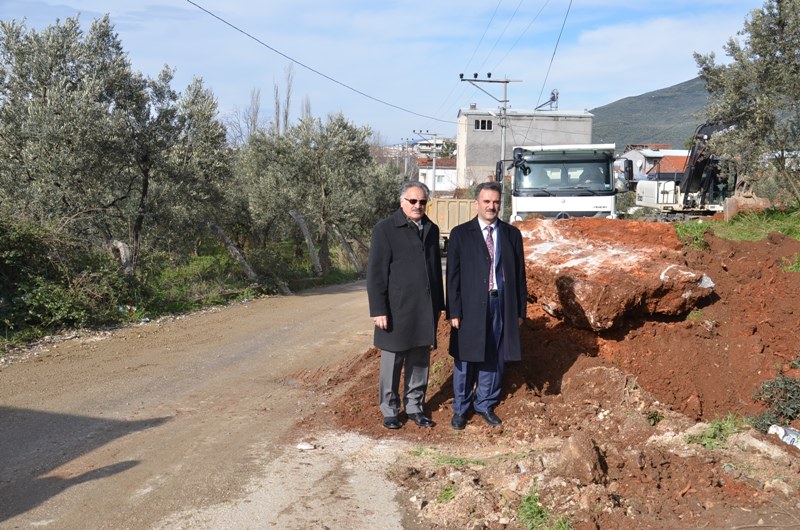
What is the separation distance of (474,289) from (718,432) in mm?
2091

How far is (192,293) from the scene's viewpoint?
13414mm

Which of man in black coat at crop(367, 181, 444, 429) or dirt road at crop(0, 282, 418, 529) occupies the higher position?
man in black coat at crop(367, 181, 444, 429)

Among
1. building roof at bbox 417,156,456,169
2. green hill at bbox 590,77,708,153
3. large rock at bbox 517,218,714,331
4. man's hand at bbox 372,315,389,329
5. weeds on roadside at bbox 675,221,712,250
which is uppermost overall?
green hill at bbox 590,77,708,153

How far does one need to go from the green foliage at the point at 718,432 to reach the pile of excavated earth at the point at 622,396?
0.20 feet

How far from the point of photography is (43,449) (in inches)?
210

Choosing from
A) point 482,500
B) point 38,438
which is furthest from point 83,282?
point 482,500

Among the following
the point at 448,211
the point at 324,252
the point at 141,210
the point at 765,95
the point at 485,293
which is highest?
the point at 765,95

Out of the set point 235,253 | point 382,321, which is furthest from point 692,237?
point 235,253

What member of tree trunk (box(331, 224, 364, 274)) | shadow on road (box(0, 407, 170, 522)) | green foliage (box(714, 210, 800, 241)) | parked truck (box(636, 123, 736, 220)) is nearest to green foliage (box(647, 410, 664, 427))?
shadow on road (box(0, 407, 170, 522))

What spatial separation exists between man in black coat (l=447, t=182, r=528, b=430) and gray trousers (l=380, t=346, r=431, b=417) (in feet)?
0.95

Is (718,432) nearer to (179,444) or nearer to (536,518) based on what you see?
(536,518)

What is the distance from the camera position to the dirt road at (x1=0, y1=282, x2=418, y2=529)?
14.0 ft

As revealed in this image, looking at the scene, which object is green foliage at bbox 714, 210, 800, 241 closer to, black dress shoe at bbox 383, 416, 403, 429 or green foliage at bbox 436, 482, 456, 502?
black dress shoe at bbox 383, 416, 403, 429

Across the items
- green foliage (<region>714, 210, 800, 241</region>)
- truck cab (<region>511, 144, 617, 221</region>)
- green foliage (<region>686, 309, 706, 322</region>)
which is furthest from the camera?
truck cab (<region>511, 144, 617, 221</region>)
